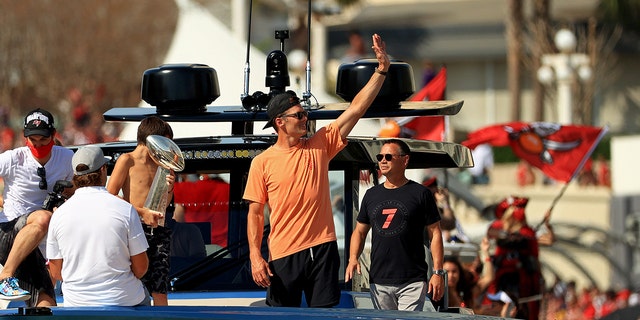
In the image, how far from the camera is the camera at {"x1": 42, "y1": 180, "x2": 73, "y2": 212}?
777 cm

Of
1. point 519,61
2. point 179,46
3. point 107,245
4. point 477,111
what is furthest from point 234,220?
point 477,111

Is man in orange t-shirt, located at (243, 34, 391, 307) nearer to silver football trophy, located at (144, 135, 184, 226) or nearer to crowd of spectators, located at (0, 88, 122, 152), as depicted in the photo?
silver football trophy, located at (144, 135, 184, 226)

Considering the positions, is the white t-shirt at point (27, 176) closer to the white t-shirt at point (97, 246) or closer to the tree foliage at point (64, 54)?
the white t-shirt at point (97, 246)

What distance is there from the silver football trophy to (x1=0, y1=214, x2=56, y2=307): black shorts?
80cm

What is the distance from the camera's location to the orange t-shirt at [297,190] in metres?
7.53

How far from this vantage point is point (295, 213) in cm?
754

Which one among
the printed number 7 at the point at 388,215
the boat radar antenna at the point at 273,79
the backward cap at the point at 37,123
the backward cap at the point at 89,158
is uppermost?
the boat radar antenna at the point at 273,79

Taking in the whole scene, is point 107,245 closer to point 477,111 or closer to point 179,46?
point 179,46

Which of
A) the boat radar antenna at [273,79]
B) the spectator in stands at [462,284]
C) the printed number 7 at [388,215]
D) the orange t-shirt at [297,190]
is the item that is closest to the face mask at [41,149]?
the boat radar antenna at [273,79]

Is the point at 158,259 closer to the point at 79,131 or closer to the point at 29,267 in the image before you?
the point at 29,267

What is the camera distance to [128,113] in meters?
8.91

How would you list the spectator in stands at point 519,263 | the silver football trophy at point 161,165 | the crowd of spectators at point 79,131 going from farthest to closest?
the crowd of spectators at point 79,131
the spectator in stands at point 519,263
the silver football trophy at point 161,165

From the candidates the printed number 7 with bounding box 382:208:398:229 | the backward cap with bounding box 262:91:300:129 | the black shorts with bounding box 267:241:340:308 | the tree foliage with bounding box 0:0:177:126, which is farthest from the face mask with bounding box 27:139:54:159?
the tree foliage with bounding box 0:0:177:126

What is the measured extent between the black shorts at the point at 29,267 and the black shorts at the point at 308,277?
4.24 ft
